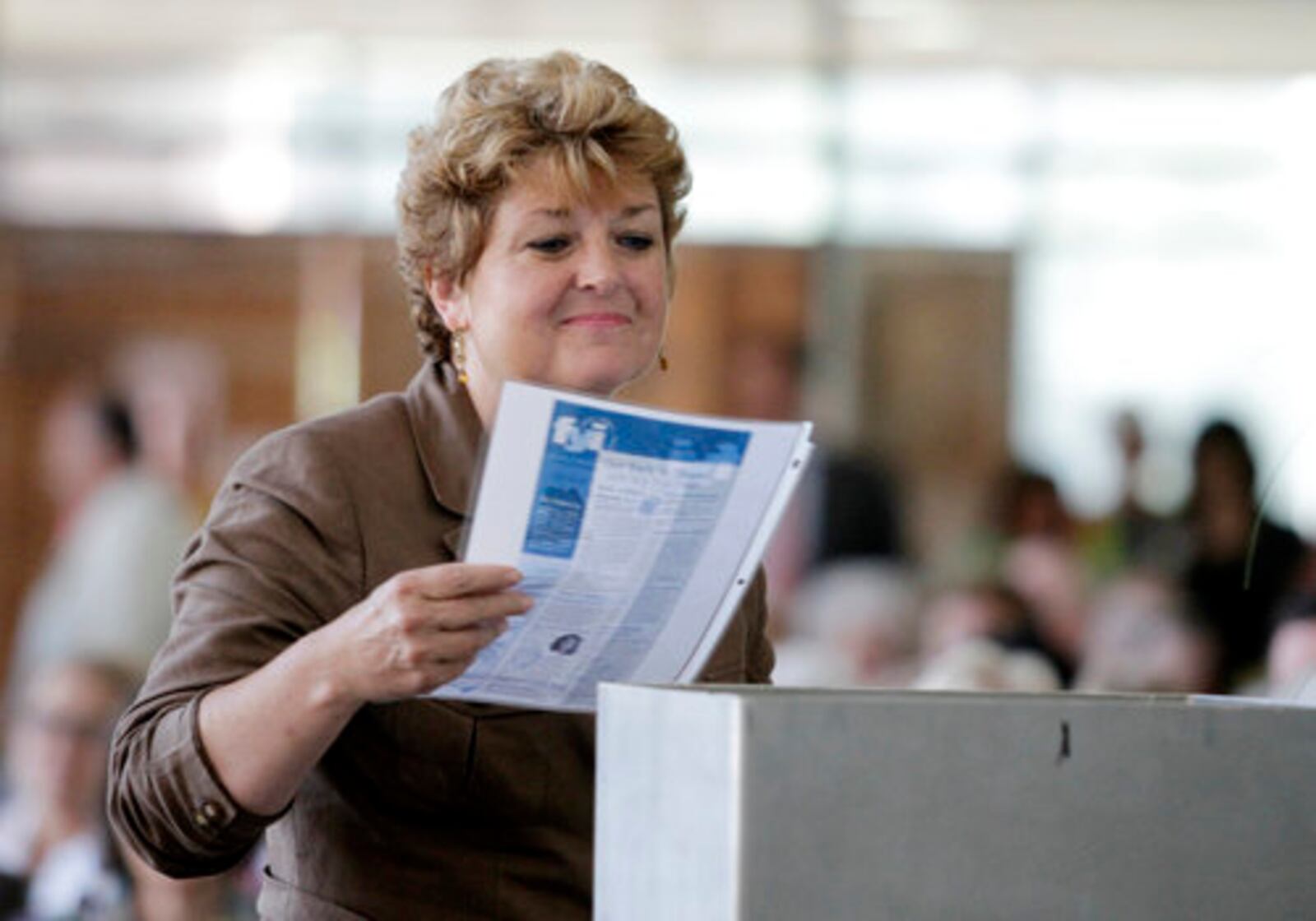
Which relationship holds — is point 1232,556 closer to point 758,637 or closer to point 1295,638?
point 1295,638

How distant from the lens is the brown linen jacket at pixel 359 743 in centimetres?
173

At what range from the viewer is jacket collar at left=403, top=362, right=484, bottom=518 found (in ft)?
6.15

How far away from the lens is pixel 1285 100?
699cm

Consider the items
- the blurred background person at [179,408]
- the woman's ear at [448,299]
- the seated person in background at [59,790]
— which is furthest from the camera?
the blurred background person at [179,408]

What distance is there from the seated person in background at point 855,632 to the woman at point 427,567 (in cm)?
304

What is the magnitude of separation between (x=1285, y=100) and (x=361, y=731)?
5.68m

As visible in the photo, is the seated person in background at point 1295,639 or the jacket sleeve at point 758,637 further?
the seated person in background at point 1295,639

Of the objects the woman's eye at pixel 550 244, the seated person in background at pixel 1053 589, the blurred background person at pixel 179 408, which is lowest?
the seated person in background at pixel 1053 589

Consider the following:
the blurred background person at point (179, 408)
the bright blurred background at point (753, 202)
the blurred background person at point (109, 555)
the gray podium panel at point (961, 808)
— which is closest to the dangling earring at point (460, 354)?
the gray podium panel at point (961, 808)

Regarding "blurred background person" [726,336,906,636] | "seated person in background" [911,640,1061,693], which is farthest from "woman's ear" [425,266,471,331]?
"blurred background person" [726,336,906,636]

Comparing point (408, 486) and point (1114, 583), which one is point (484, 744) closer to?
point (408, 486)

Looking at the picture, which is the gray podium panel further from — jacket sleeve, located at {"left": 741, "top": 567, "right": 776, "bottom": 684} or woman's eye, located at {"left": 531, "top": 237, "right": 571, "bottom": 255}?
jacket sleeve, located at {"left": 741, "top": 567, "right": 776, "bottom": 684}

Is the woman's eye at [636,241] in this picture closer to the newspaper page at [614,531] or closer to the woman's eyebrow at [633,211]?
the woman's eyebrow at [633,211]

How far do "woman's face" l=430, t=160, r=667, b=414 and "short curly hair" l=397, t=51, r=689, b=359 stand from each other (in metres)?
0.02
